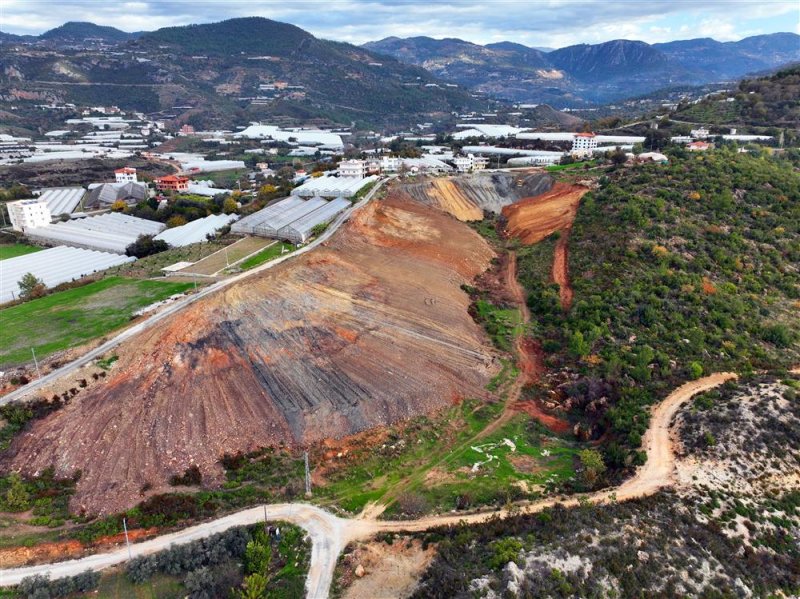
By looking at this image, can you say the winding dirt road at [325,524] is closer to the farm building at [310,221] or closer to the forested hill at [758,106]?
the farm building at [310,221]

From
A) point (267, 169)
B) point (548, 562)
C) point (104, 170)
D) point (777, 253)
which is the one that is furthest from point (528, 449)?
point (104, 170)

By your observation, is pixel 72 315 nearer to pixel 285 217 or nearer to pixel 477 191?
pixel 285 217

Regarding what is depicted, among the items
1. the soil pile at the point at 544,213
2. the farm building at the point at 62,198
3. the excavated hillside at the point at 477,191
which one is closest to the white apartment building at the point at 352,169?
the excavated hillside at the point at 477,191

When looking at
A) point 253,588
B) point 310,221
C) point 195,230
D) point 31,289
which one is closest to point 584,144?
point 310,221

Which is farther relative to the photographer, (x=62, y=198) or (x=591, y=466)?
(x=62, y=198)

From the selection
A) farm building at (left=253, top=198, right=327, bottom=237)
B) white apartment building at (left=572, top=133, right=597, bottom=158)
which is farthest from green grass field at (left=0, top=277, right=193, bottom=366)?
white apartment building at (left=572, top=133, right=597, bottom=158)
